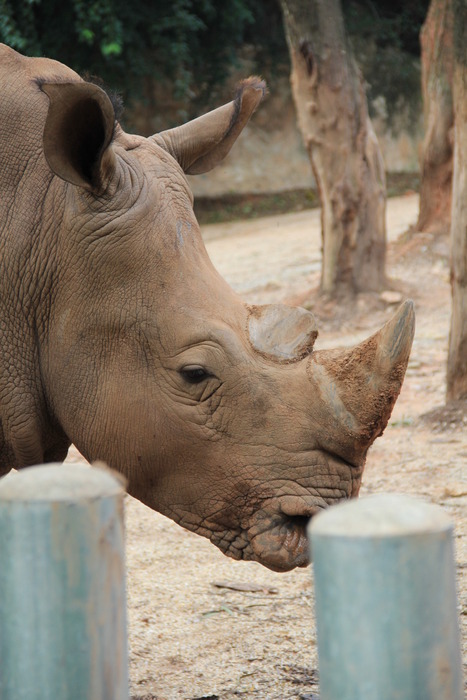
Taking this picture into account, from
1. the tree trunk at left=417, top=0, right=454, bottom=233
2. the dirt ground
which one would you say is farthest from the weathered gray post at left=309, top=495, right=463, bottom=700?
the tree trunk at left=417, top=0, right=454, bottom=233

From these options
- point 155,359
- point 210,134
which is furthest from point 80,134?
point 210,134

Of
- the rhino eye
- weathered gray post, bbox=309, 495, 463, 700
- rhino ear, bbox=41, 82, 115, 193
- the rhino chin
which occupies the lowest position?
the rhino chin

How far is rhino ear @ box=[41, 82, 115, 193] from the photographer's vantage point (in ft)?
10.7

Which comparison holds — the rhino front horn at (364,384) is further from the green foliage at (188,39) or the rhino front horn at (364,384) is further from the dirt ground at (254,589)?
the green foliage at (188,39)

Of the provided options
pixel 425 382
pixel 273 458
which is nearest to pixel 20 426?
pixel 273 458

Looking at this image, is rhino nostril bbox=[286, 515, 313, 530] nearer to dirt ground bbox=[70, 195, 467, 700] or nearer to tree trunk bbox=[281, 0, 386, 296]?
dirt ground bbox=[70, 195, 467, 700]

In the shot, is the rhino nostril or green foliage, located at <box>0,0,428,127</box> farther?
green foliage, located at <box>0,0,428,127</box>

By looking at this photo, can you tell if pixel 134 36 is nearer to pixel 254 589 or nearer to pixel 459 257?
pixel 459 257

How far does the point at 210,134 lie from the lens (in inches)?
166

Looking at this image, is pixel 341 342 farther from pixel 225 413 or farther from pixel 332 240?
pixel 225 413

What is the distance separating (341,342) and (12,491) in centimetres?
808

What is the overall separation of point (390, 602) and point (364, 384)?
1560 millimetres

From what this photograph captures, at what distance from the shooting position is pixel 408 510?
180cm

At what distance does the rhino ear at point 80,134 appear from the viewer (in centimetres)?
326
